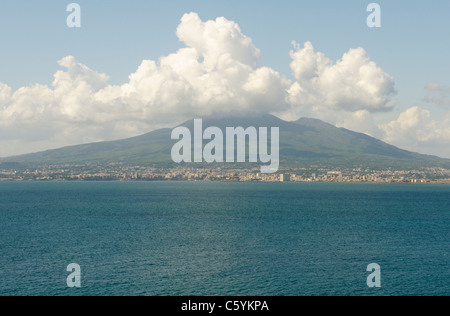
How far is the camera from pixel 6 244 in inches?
3155

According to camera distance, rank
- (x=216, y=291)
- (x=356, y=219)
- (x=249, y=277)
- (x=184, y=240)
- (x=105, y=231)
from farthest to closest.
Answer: (x=356, y=219)
(x=105, y=231)
(x=184, y=240)
(x=249, y=277)
(x=216, y=291)

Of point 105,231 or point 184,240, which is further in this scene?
point 105,231

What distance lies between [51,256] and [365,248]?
5646 cm

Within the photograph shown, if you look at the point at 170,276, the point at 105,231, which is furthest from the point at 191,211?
the point at 170,276

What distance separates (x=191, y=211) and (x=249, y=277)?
8903 cm

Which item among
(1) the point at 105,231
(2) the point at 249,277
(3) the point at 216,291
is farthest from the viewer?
(1) the point at 105,231

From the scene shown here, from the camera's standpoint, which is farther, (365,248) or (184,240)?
(184,240)
